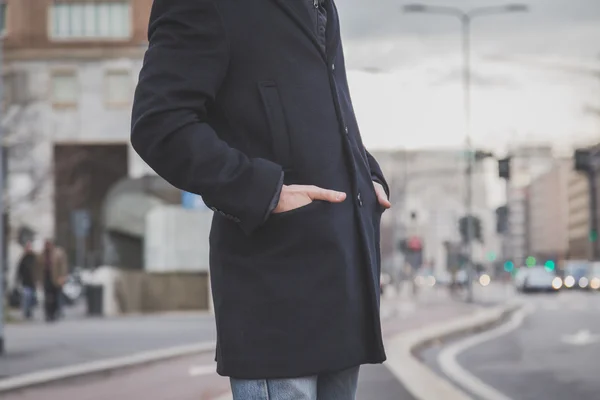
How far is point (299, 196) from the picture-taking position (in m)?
2.70

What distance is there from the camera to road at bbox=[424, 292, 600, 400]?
34.0 ft

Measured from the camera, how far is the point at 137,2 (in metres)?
46.3

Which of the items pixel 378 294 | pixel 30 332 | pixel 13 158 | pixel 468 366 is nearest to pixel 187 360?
pixel 468 366

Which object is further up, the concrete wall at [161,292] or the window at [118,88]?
the window at [118,88]

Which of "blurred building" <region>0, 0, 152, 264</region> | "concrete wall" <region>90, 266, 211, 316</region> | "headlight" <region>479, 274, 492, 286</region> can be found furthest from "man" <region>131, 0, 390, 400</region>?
"headlight" <region>479, 274, 492, 286</region>

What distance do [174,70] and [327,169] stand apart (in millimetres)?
389

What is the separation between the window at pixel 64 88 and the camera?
47.0 meters

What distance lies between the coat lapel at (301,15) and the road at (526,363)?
7.15 metres

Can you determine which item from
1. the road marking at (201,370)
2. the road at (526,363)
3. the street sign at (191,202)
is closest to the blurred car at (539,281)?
the street sign at (191,202)

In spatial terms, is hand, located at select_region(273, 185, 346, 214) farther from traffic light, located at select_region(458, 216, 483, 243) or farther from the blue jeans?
traffic light, located at select_region(458, 216, 483, 243)

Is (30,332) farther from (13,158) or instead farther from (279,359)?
(13,158)

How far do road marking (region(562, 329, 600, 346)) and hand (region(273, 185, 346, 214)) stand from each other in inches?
585

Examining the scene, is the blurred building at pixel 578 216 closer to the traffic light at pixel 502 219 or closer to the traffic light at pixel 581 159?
the traffic light at pixel 502 219

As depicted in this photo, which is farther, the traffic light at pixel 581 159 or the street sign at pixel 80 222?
the traffic light at pixel 581 159
